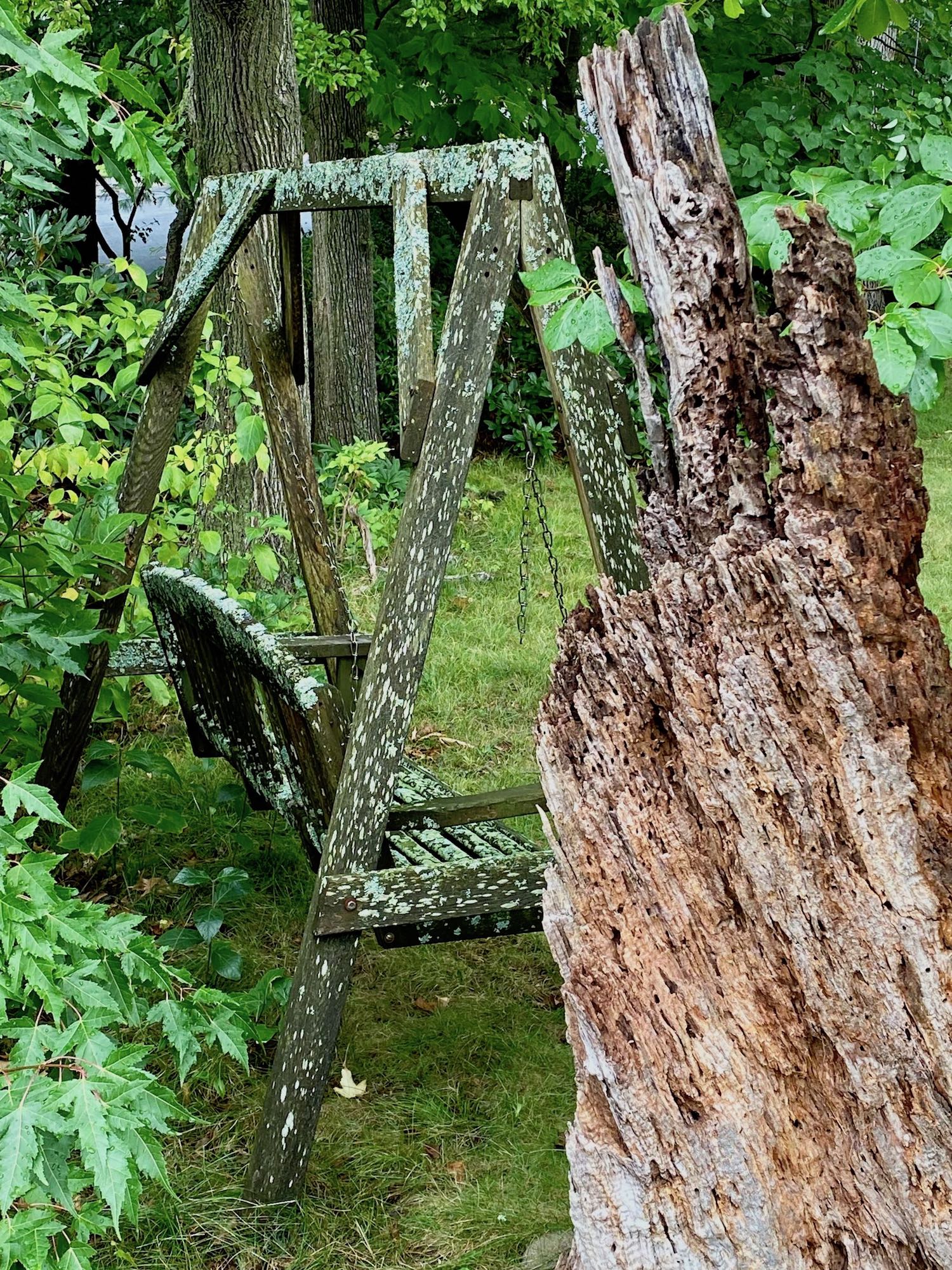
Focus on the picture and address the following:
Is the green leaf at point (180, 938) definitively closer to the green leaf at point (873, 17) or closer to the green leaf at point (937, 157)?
the green leaf at point (937, 157)

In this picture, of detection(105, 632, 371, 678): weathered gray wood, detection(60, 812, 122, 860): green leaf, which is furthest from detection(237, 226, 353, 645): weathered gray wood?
detection(60, 812, 122, 860): green leaf

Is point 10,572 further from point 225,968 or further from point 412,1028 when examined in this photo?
point 412,1028

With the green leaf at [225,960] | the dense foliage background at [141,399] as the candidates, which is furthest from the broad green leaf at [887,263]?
the green leaf at [225,960]

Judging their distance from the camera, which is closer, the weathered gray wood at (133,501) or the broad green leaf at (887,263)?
the broad green leaf at (887,263)

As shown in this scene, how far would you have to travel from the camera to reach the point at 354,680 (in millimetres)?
4234

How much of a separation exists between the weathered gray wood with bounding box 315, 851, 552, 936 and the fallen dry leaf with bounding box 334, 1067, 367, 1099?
76 centimetres

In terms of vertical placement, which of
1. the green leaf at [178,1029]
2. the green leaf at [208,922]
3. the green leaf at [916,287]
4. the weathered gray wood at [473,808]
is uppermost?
the green leaf at [916,287]

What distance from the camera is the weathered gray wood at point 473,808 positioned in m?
3.15

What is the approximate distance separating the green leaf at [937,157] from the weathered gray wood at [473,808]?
5.75 feet

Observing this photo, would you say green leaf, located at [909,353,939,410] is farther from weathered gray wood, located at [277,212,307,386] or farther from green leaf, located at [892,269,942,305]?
weathered gray wood, located at [277,212,307,386]

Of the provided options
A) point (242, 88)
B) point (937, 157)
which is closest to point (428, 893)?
point (937, 157)

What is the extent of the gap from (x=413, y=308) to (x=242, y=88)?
328cm

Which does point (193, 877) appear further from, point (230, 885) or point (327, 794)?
point (327, 794)

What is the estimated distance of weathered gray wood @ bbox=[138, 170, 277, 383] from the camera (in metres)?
3.24
